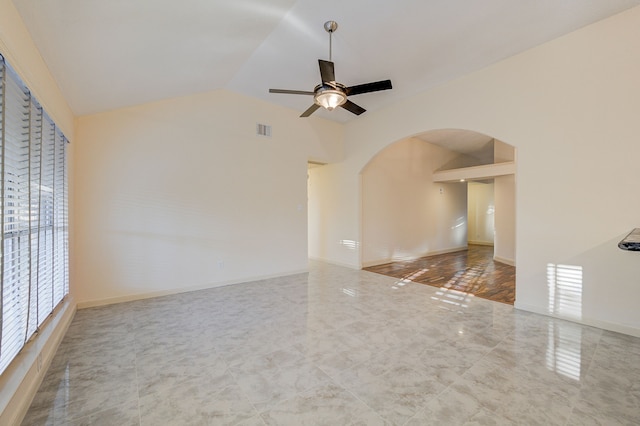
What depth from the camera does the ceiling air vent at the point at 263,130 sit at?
4.94 m

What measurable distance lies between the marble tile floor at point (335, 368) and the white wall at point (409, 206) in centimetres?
309

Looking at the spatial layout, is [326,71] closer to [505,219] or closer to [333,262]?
[333,262]

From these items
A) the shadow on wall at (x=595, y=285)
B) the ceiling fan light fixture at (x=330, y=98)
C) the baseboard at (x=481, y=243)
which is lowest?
the baseboard at (x=481, y=243)

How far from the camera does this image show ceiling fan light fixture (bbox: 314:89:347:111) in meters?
2.88

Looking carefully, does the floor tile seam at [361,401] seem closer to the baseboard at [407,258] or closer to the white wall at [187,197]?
the white wall at [187,197]

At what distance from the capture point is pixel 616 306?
2.80m

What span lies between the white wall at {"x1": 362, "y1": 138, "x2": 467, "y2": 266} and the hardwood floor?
445 millimetres

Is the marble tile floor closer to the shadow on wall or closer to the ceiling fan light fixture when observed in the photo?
the shadow on wall

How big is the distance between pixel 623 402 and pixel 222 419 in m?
2.66

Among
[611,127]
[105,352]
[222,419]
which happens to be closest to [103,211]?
[105,352]

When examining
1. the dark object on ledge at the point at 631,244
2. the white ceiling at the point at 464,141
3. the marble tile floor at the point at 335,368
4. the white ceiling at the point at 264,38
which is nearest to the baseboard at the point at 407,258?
the marble tile floor at the point at 335,368

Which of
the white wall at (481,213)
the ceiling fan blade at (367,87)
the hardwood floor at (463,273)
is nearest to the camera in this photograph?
the ceiling fan blade at (367,87)

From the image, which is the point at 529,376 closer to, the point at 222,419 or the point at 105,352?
the point at 222,419

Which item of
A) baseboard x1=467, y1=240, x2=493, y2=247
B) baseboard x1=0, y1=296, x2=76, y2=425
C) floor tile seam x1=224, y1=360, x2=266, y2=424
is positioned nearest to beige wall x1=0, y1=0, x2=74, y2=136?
baseboard x1=0, y1=296, x2=76, y2=425
